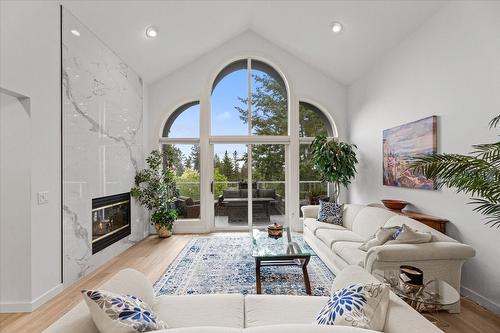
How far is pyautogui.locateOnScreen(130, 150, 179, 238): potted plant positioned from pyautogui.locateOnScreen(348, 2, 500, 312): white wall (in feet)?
13.2

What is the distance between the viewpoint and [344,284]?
1.68 m

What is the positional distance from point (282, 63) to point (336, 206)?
3330 millimetres

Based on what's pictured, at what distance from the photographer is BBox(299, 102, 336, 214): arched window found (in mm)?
6020

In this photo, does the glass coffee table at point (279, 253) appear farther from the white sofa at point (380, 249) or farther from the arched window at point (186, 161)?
the arched window at point (186, 161)

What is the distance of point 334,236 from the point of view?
368 cm

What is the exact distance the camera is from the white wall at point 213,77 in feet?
19.1

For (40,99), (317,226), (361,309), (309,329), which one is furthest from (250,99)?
(309,329)

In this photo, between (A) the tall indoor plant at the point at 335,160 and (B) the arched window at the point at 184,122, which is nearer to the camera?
(A) the tall indoor plant at the point at 335,160

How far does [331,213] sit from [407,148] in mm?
1521

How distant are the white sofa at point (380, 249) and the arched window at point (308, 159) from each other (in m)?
1.50

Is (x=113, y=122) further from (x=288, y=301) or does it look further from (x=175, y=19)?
(x=288, y=301)

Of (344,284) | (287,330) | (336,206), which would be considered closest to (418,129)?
(336,206)

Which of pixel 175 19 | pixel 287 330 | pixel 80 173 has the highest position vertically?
pixel 175 19

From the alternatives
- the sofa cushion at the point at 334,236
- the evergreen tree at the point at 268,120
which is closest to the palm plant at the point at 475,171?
the sofa cushion at the point at 334,236
